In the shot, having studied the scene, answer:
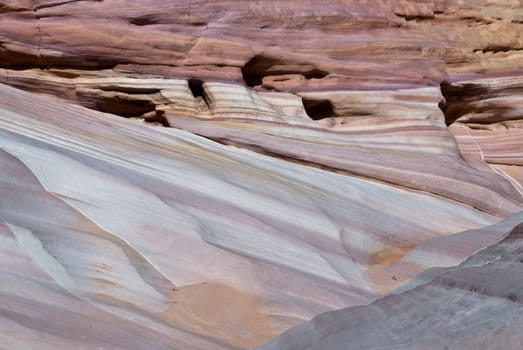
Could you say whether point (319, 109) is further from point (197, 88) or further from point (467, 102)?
point (467, 102)

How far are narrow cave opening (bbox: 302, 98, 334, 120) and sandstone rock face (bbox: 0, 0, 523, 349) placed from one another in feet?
0.04

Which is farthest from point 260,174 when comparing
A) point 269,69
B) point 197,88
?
point 269,69

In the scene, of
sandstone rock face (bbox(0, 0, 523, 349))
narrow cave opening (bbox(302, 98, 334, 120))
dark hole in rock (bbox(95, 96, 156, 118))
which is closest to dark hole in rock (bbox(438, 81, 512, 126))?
sandstone rock face (bbox(0, 0, 523, 349))

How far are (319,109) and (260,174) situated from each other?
7.21 feet

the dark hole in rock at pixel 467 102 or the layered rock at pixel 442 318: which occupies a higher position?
the layered rock at pixel 442 318

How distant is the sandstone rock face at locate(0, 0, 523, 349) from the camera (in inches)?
111

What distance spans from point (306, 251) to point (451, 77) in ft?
14.1

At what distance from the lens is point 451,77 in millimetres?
7711

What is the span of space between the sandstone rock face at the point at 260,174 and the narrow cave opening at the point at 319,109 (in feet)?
0.04

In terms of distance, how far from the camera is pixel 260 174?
4.96m

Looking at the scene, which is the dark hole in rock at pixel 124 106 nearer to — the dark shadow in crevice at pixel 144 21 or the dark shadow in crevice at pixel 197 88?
the dark shadow in crevice at pixel 197 88

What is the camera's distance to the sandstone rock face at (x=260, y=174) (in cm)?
282

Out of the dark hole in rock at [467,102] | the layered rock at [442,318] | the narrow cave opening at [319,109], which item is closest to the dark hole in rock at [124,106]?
the narrow cave opening at [319,109]

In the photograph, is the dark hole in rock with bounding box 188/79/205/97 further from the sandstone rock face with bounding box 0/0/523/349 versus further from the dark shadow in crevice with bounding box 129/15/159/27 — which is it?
the dark shadow in crevice with bounding box 129/15/159/27
